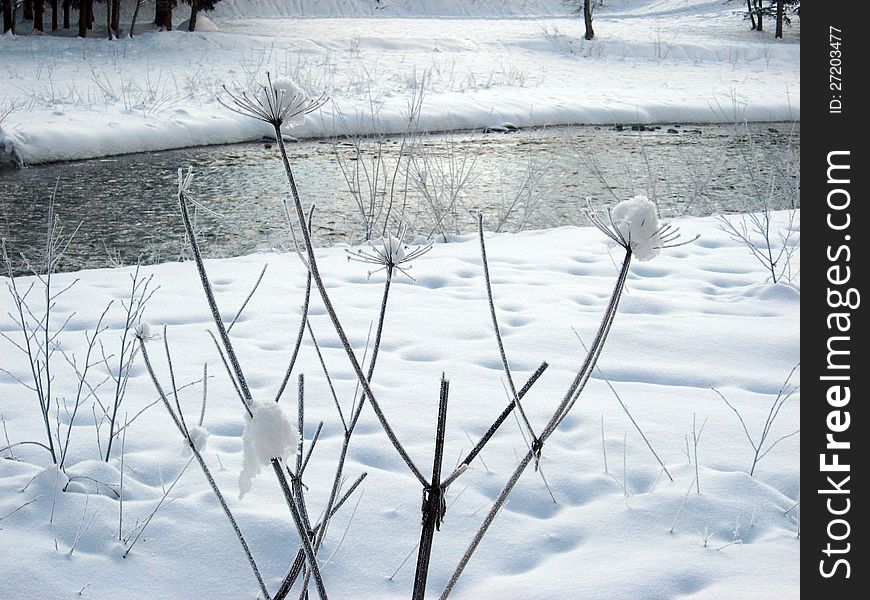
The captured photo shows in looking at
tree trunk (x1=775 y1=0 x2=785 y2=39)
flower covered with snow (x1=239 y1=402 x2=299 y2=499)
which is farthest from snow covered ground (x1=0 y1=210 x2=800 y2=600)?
tree trunk (x1=775 y1=0 x2=785 y2=39)

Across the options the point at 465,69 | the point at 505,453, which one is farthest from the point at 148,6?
the point at 505,453

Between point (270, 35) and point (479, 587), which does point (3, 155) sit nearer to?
point (479, 587)

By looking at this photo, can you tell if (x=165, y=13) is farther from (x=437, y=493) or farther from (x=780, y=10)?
(x=437, y=493)

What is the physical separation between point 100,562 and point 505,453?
37.6 inches

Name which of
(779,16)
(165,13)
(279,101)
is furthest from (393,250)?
(779,16)

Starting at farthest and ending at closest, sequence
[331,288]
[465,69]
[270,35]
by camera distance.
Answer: [270,35], [465,69], [331,288]

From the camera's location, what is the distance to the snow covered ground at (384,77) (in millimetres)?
9852

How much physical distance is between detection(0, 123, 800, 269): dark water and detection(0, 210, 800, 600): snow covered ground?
1.25 meters

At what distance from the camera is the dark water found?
17.9 feet

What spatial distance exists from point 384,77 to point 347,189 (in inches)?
311

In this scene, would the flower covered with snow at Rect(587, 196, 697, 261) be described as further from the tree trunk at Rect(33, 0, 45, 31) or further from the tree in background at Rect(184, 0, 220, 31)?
the tree trunk at Rect(33, 0, 45, 31)

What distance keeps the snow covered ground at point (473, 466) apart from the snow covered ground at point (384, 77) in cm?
284

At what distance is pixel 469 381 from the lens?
254 centimetres

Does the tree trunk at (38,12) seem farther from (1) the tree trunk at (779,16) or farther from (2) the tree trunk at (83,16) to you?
(1) the tree trunk at (779,16)
